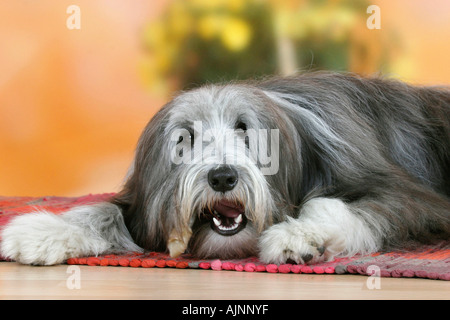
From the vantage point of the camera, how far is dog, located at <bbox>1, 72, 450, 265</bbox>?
338cm

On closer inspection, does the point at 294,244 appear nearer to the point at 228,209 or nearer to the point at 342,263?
the point at 342,263

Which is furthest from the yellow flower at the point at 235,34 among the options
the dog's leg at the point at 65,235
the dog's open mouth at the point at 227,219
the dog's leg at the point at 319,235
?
the dog's open mouth at the point at 227,219

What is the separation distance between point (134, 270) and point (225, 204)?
1.72 ft

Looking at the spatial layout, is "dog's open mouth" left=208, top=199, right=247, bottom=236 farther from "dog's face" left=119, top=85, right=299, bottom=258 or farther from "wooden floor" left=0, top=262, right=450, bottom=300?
"wooden floor" left=0, top=262, right=450, bottom=300

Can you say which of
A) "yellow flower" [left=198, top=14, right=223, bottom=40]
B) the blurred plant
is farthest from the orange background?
"yellow flower" [left=198, top=14, right=223, bottom=40]

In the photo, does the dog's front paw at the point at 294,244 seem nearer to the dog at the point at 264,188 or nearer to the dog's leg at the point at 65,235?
the dog at the point at 264,188

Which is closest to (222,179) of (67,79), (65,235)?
(65,235)

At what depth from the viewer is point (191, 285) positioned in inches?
115

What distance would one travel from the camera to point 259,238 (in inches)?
135

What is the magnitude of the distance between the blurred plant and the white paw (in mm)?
3443

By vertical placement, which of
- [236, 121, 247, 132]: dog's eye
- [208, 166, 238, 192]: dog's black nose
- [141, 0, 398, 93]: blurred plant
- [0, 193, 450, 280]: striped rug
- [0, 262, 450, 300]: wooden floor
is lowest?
[0, 193, 450, 280]: striped rug

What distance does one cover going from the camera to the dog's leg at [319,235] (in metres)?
3.31

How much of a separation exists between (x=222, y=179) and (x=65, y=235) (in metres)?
0.90

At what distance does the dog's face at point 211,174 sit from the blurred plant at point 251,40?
10.4ft
